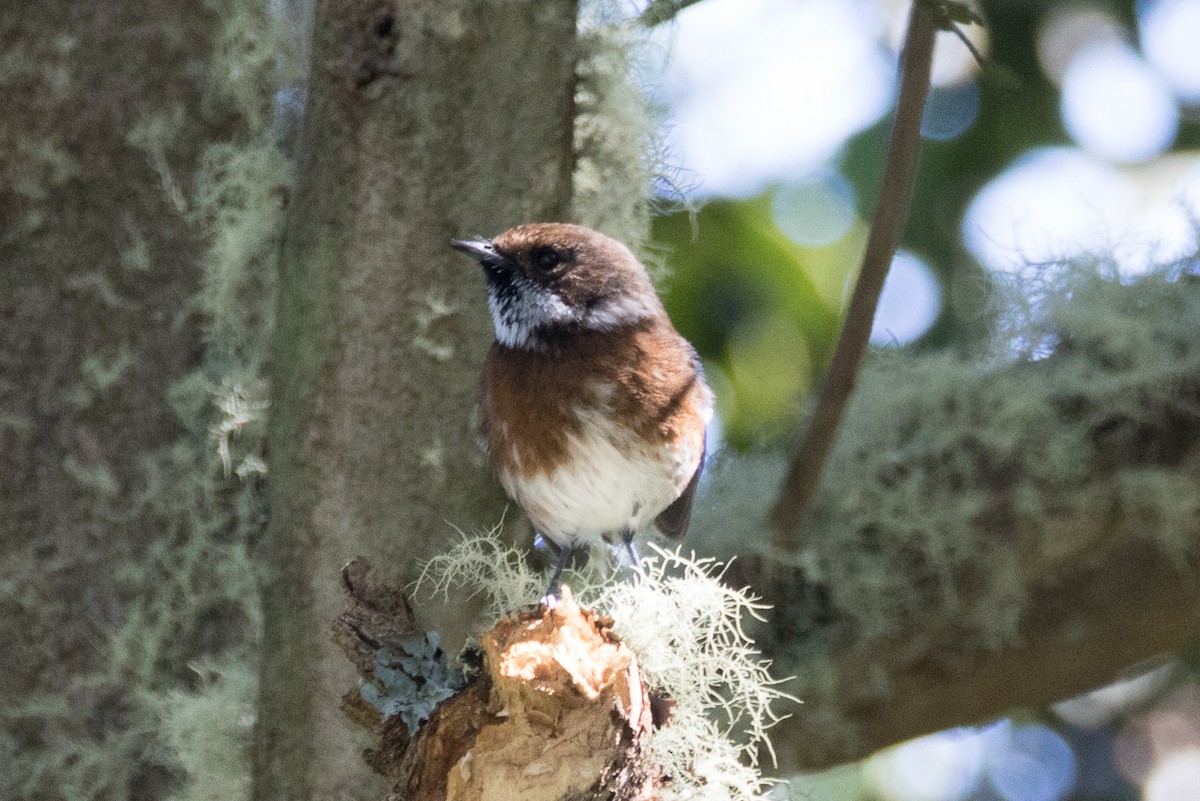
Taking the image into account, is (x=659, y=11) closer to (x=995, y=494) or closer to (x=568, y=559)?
(x=568, y=559)

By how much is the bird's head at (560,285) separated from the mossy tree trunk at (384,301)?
0.08m

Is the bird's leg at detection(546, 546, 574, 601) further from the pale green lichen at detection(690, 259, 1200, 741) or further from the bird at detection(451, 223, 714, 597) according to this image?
the pale green lichen at detection(690, 259, 1200, 741)

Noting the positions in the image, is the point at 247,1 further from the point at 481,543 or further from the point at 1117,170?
the point at 1117,170

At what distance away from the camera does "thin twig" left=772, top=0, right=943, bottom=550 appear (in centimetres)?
251

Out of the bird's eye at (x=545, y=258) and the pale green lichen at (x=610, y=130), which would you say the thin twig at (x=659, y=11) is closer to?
the pale green lichen at (x=610, y=130)

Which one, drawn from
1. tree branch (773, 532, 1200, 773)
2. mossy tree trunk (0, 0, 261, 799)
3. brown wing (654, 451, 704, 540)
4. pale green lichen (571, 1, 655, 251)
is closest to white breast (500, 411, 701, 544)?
brown wing (654, 451, 704, 540)

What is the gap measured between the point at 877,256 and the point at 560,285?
2.31 ft

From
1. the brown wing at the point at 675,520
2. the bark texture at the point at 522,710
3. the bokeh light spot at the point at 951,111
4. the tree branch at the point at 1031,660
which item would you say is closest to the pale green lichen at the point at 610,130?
the brown wing at the point at 675,520

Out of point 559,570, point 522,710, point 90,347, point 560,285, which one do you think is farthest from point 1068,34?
point 522,710

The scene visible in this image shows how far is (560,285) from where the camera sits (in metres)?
2.77

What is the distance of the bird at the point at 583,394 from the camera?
105 inches

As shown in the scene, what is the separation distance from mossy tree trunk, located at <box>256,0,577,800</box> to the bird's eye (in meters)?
0.15

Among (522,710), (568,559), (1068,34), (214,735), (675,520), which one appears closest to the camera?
(522,710)

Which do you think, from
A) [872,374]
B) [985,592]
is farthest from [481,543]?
[872,374]
